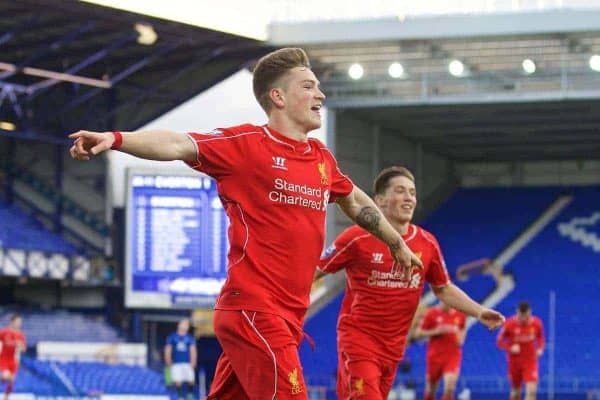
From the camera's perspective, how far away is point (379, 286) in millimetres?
11211

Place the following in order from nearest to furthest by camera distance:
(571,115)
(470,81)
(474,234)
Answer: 1. (470,81)
2. (571,115)
3. (474,234)

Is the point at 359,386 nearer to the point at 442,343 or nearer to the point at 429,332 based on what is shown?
the point at 429,332

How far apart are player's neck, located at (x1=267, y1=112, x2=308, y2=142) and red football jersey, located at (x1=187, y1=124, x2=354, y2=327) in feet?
0.12

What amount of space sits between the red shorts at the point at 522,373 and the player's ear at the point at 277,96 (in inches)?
666

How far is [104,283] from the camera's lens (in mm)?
35750

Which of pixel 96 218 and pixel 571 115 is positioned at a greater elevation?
pixel 571 115

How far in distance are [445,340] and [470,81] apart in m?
11.3

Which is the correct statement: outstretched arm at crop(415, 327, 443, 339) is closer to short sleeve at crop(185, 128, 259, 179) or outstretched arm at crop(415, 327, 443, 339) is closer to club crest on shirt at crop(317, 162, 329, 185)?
club crest on shirt at crop(317, 162, 329, 185)

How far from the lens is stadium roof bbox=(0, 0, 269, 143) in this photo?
30516mm

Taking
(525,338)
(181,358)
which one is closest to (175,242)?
(181,358)

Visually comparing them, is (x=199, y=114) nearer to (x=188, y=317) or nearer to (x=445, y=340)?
(x=188, y=317)

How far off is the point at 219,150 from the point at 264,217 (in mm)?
406

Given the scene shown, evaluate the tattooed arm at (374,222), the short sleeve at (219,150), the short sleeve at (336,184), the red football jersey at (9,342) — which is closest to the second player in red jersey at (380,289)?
the tattooed arm at (374,222)

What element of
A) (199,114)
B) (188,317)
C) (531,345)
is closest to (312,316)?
(188,317)
